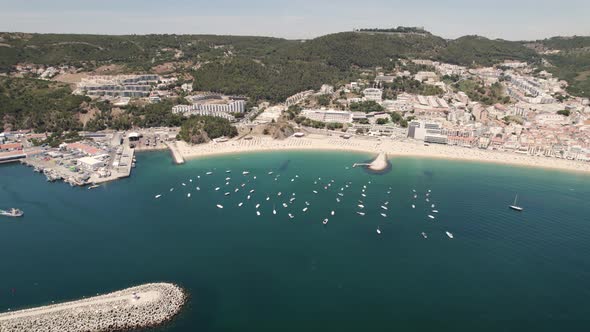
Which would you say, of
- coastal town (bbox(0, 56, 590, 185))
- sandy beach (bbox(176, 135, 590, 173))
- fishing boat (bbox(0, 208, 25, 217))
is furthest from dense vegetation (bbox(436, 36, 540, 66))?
fishing boat (bbox(0, 208, 25, 217))

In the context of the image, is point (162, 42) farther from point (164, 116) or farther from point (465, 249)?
point (465, 249)

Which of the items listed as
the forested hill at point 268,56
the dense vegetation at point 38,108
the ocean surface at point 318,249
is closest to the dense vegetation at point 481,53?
the forested hill at point 268,56

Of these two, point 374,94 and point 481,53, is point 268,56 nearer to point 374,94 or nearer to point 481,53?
point 374,94

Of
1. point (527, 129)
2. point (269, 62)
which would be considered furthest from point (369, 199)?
point (269, 62)

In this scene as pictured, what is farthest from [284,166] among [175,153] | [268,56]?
[268,56]

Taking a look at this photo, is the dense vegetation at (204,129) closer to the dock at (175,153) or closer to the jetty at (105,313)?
the dock at (175,153)

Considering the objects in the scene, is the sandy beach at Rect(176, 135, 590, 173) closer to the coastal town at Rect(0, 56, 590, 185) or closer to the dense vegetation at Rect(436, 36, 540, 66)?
the coastal town at Rect(0, 56, 590, 185)
